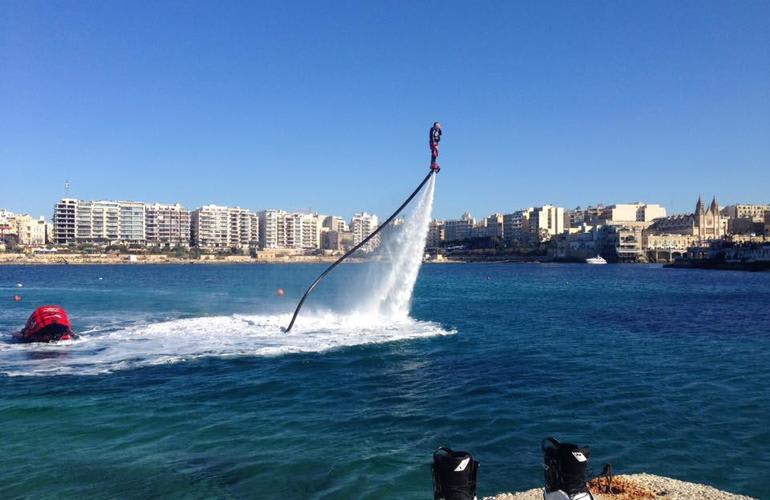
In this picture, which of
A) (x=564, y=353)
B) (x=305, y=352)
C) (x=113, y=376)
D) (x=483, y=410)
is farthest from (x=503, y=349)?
(x=113, y=376)

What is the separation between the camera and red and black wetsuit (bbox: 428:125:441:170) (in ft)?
96.4

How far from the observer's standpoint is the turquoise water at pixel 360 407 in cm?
1323

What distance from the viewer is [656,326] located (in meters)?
40.5

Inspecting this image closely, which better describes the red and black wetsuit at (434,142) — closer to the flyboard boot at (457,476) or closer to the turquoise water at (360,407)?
the turquoise water at (360,407)

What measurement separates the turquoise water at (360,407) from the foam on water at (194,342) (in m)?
0.17

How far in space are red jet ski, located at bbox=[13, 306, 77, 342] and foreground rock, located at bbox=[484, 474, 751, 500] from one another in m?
28.2

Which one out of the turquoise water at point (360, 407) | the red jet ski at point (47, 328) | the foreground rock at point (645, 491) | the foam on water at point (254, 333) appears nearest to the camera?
the foreground rock at point (645, 491)

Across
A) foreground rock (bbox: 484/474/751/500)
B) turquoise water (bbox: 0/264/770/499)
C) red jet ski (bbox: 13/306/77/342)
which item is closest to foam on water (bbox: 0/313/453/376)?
turquoise water (bbox: 0/264/770/499)

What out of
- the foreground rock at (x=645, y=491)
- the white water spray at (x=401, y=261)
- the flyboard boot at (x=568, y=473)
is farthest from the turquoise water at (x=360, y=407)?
the flyboard boot at (x=568, y=473)

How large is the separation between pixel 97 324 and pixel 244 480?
1282 inches

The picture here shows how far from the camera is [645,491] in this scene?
10102 mm

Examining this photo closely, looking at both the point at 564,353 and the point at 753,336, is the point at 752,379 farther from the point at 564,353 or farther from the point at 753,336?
the point at 753,336

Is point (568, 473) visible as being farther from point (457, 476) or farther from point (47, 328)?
point (47, 328)

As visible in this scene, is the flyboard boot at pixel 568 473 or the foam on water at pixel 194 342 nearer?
the flyboard boot at pixel 568 473
